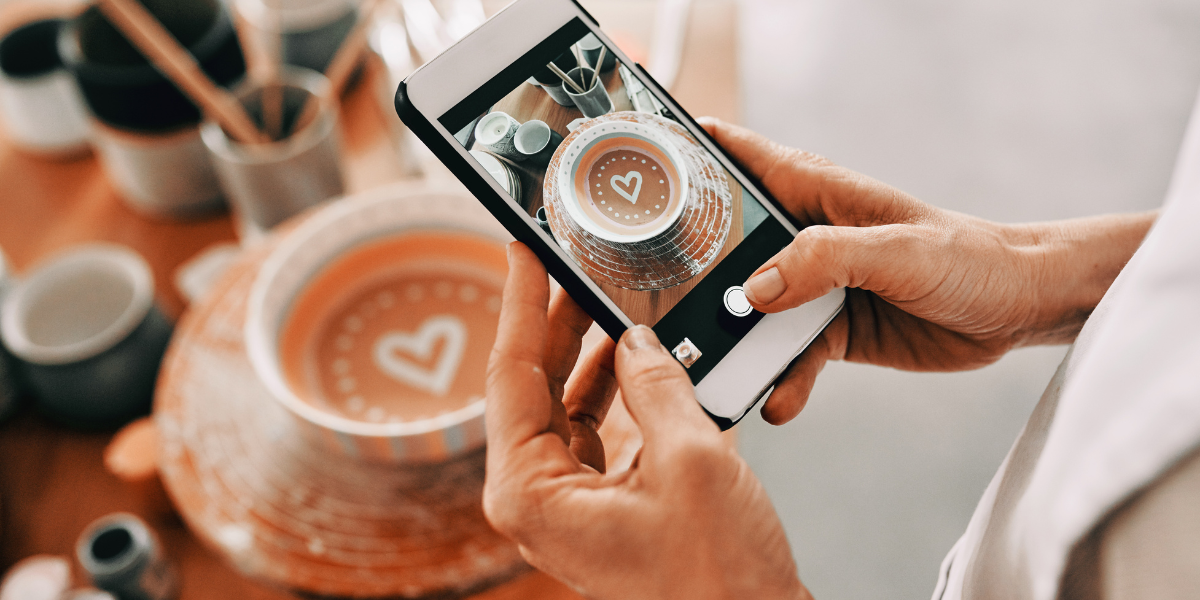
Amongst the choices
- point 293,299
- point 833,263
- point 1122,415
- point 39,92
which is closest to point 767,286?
point 833,263

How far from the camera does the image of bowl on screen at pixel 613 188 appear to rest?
0.28 meters

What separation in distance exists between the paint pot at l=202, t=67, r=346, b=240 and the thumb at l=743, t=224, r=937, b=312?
32 centimetres

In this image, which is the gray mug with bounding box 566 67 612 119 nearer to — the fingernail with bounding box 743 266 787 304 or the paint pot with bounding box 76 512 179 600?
the fingernail with bounding box 743 266 787 304

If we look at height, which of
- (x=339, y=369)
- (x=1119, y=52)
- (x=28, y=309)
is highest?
(x=28, y=309)

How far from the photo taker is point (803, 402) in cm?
32

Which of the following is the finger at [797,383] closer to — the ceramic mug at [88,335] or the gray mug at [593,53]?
the gray mug at [593,53]

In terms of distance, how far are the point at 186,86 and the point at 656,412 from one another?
1.30ft

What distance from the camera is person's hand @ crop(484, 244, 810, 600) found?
0.78ft

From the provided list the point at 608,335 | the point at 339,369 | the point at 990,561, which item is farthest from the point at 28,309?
the point at 990,561

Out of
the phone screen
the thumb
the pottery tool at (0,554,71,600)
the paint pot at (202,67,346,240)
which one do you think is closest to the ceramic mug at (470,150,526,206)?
the phone screen

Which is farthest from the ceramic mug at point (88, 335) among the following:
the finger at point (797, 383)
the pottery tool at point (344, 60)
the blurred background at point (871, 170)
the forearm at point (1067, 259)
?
the forearm at point (1067, 259)

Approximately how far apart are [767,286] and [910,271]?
7 cm

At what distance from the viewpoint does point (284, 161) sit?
46 cm

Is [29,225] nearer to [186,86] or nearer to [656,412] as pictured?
[186,86]
